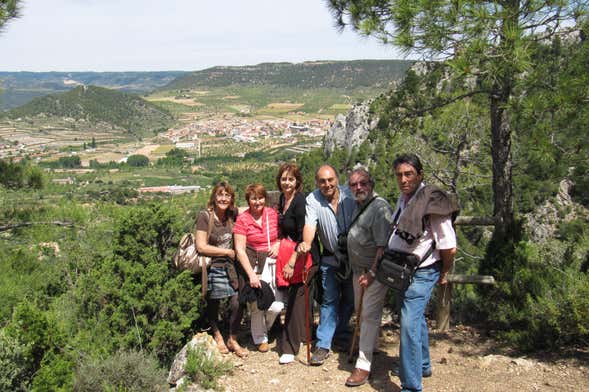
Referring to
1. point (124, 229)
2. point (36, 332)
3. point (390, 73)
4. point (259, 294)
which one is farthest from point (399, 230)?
point (390, 73)

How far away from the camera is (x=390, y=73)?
141m

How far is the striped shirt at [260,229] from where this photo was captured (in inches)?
147

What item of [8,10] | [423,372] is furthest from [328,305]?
[8,10]

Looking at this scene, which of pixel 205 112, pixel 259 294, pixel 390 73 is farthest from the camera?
pixel 205 112

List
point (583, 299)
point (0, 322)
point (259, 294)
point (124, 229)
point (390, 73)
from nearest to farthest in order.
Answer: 1. point (583, 299)
2. point (259, 294)
3. point (124, 229)
4. point (0, 322)
5. point (390, 73)

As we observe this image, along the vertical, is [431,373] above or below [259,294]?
below

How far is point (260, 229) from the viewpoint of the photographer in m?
3.76

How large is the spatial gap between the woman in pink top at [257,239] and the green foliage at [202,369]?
572 mm

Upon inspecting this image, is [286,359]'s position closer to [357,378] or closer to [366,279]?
[357,378]

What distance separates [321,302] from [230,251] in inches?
32.7

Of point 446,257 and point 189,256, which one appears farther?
point 189,256

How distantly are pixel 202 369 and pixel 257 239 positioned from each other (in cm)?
103

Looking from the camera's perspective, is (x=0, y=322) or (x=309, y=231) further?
(x=0, y=322)

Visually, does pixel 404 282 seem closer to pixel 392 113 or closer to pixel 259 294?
pixel 259 294
